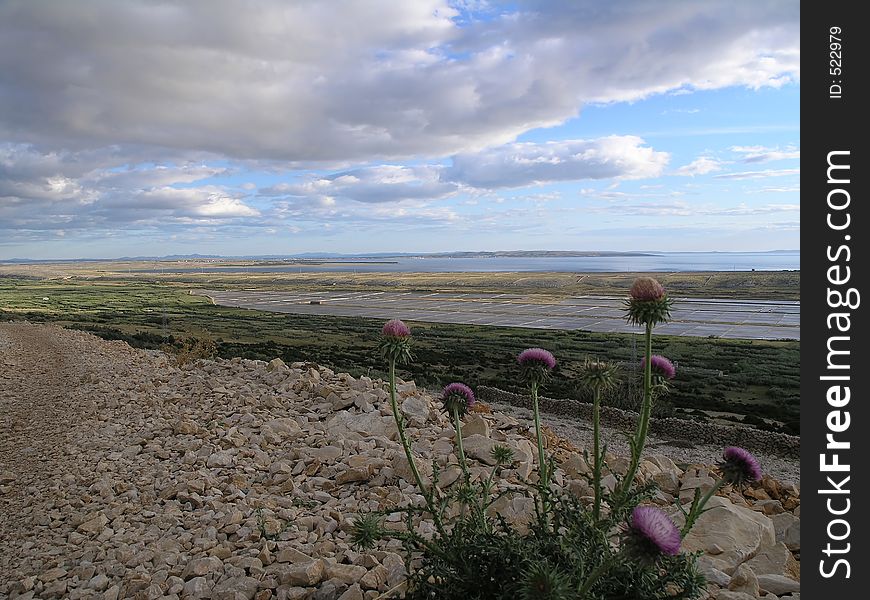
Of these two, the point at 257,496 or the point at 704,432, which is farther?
the point at 704,432

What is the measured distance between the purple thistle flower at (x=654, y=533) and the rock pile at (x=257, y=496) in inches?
68.8

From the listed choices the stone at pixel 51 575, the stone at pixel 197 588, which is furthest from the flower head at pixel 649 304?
the stone at pixel 51 575

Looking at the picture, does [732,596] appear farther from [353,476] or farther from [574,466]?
[353,476]

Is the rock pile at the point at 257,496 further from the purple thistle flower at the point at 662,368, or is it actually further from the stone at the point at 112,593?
the purple thistle flower at the point at 662,368

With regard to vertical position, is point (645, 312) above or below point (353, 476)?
above

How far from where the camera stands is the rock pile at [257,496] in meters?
4.09

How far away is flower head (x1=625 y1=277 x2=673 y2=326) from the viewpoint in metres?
2.70

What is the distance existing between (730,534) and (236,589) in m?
3.91

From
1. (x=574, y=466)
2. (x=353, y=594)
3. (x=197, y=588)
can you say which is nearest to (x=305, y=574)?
(x=353, y=594)

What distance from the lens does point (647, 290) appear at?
2729 millimetres

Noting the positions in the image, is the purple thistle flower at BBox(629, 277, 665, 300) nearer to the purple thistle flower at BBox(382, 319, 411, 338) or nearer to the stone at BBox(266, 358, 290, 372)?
the purple thistle flower at BBox(382, 319, 411, 338)

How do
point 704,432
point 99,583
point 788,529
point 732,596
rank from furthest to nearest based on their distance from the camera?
point 704,432 < point 788,529 < point 99,583 < point 732,596
